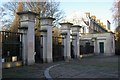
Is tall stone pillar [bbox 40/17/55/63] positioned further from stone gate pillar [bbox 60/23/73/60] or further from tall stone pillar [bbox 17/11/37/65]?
stone gate pillar [bbox 60/23/73/60]

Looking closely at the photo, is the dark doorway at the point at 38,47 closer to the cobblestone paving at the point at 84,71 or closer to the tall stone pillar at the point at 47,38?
the tall stone pillar at the point at 47,38

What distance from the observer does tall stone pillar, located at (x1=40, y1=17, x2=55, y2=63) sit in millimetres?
20375

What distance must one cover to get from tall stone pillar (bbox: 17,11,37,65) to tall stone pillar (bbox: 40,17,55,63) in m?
2.62

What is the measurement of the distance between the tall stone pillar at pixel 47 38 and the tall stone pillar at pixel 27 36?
2.62 meters

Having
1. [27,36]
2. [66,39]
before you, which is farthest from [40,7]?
[27,36]

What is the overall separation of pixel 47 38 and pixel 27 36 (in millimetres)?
3506

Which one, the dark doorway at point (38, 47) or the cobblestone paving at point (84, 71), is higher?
the dark doorway at point (38, 47)

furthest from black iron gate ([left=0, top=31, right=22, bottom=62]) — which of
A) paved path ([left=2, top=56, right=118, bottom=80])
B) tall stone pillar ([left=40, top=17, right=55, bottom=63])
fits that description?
tall stone pillar ([left=40, top=17, right=55, bottom=63])

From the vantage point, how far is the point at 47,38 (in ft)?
68.0

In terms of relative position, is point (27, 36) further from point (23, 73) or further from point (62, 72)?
point (23, 73)

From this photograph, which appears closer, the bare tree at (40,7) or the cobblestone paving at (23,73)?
the cobblestone paving at (23,73)

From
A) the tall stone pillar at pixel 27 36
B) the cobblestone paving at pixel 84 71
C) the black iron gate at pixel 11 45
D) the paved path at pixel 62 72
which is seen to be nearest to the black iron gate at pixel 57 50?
the tall stone pillar at pixel 27 36

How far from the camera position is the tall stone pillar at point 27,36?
56.6 feet

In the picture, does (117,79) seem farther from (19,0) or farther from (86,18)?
(86,18)
